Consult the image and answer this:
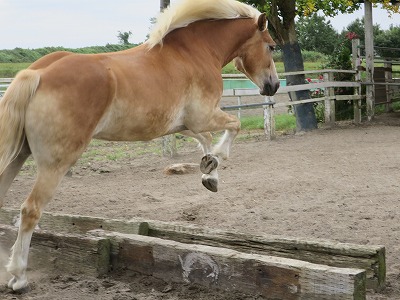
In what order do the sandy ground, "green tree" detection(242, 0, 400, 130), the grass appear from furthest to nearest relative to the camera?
1. the grass
2. "green tree" detection(242, 0, 400, 130)
3. the sandy ground

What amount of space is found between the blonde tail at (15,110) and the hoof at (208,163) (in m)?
1.85

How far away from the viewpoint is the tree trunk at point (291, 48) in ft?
50.4

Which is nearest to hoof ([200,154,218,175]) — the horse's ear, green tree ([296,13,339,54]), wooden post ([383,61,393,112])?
the horse's ear

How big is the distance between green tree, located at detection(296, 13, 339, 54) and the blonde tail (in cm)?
4229

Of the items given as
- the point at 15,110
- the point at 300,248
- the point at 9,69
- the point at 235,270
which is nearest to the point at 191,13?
the point at 15,110

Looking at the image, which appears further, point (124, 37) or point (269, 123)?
point (124, 37)

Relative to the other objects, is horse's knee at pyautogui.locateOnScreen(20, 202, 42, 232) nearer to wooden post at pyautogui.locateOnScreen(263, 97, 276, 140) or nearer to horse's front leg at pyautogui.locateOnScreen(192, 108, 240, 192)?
horse's front leg at pyautogui.locateOnScreen(192, 108, 240, 192)

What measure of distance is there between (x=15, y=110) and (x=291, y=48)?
12419 millimetres

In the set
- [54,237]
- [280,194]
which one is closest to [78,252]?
[54,237]

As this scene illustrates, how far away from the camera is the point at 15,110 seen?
4320mm

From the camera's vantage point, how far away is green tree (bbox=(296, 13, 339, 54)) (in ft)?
150

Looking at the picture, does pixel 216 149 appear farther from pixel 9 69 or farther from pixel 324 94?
pixel 9 69

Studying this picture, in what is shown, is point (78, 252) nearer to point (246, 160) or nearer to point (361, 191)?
point (361, 191)

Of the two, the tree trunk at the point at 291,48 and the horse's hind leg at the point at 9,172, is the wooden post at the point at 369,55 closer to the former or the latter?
the tree trunk at the point at 291,48
